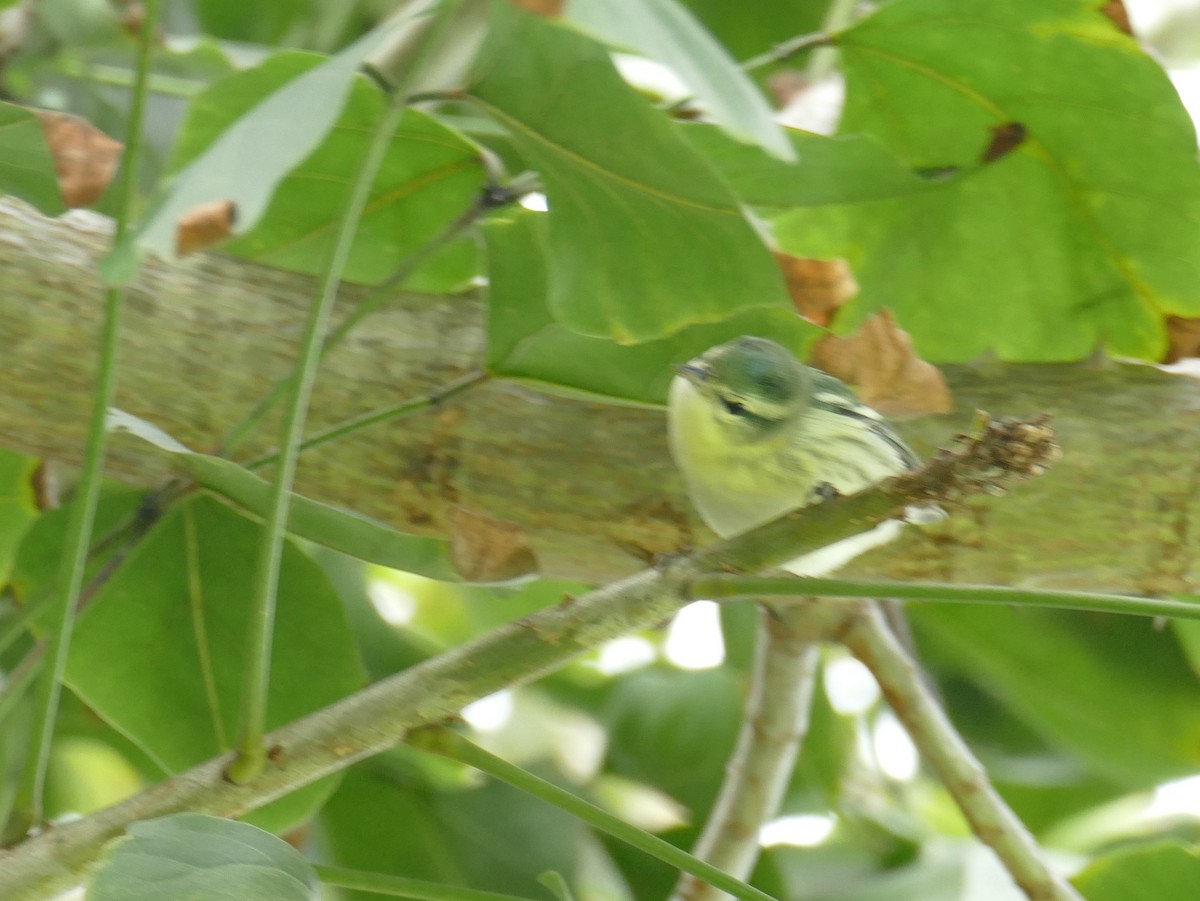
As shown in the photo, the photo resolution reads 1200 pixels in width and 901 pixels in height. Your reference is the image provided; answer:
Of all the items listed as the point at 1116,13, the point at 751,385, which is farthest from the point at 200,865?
the point at 1116,13

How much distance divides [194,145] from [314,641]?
40cm

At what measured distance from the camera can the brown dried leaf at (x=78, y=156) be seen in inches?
33.9

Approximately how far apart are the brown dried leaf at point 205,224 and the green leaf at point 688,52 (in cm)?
16

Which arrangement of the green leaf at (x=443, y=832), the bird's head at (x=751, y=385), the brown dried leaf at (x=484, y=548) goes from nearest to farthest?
the brown dried leaf at (x=484, y=548)
the bird's head at (x=751, y=385)
the green leaf at (x=443, y=832)

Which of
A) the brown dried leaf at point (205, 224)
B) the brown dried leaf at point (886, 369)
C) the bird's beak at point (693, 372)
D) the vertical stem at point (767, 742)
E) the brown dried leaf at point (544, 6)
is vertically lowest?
→ the vertical stem at point (767, 742)

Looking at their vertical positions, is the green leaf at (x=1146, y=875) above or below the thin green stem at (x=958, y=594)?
below

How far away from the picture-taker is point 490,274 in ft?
3.20

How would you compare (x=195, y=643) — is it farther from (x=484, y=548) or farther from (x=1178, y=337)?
(x=1178, y=337)

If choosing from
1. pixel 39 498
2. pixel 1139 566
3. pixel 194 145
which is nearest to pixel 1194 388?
pixel 1139 566

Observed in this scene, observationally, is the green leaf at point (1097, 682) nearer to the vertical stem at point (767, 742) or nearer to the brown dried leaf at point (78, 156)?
the vertical stem at point (767, 742)

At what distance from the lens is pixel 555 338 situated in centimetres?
100

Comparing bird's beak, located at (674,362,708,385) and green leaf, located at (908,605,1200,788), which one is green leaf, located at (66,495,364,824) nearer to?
bird's beak, located at (674,362,708,385)

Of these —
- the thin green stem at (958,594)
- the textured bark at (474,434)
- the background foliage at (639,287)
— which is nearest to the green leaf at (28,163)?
the background foliage at (639,287)

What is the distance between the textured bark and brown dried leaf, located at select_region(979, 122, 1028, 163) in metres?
0.21
